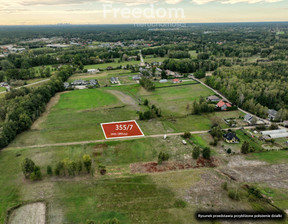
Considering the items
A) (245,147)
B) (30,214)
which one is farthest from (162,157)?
(30,214)

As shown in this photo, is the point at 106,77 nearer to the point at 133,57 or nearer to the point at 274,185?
the point at 133,57

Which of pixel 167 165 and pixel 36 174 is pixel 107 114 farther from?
pixel 36 174

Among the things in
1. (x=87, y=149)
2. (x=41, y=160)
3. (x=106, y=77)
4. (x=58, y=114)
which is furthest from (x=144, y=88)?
(x=41, y=160)

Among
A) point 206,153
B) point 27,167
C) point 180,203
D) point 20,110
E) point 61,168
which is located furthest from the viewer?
point 20,110

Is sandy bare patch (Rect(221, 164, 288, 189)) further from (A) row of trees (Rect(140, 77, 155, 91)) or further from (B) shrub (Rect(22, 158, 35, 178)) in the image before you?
(A) row of trees (Rect(140, 77, 155, 91))

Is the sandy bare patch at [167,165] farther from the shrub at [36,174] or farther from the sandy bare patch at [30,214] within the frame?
the shrub at [36,174]
